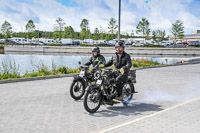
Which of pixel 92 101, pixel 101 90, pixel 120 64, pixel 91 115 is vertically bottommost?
pixel 91 115

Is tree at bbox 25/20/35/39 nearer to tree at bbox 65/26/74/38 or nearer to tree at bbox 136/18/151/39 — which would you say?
tree at bbox 65/26/74/38

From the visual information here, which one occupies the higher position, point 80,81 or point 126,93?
point 80,81

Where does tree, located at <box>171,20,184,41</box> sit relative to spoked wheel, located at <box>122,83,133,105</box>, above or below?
above

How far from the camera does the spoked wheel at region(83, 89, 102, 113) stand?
Result: 257 inches

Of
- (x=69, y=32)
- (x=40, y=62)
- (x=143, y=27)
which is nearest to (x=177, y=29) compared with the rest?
(x=143, y=27)

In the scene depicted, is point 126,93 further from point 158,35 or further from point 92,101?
point 158,35

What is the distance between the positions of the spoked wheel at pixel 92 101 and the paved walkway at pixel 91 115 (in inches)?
6.9

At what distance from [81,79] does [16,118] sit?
2.72 metres

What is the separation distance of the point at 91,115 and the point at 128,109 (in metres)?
1.24

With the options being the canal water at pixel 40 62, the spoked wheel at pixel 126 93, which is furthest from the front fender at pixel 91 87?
the canal water at pixel 40 62

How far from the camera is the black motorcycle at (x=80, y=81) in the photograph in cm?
813

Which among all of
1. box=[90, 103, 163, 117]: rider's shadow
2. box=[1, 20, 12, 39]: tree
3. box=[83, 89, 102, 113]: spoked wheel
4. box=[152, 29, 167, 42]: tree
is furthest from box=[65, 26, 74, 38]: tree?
box=[83, 89, 102, 113]: spoked wheel

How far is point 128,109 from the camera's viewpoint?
7.17 m

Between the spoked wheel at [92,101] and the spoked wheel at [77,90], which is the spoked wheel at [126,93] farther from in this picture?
the spoked wheel at [77,90]
